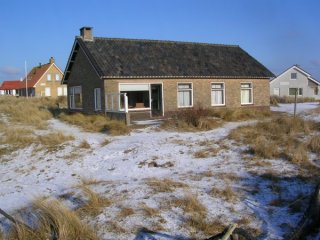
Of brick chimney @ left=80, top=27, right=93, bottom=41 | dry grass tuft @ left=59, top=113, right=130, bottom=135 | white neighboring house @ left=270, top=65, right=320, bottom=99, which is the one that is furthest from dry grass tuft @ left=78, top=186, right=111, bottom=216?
white neighboring house @ left=270, top=65, right=320, bottom=99

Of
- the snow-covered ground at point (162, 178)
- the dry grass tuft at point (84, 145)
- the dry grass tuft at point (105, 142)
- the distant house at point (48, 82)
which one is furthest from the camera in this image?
the distant house at point (48, 82)

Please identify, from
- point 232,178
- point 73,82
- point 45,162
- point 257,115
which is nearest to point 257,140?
point 232,178

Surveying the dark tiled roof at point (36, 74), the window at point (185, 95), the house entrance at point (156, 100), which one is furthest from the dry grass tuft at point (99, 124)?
the dark tiled roof at point (36, 74)

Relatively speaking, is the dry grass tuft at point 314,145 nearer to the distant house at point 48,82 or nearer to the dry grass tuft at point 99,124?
the dry grass tuft at point 99,124

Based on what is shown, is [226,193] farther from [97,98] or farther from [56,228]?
[97,98]

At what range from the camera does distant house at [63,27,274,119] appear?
2362cm

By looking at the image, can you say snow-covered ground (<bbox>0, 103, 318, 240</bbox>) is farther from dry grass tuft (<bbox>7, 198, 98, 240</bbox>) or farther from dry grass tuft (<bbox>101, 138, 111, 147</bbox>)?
dry grass tuft (<bbox>7, 198, 98, 240</bbox>)

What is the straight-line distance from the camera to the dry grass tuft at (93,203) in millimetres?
7734

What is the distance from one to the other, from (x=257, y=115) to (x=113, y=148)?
11.2 meters

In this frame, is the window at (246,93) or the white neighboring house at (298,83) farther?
the white neighboring house at (298,83)

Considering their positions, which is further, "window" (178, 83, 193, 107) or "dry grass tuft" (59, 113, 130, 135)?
"window" (178, 83, 193, 107)

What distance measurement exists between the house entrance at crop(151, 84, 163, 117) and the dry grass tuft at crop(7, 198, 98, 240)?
17.8 metres

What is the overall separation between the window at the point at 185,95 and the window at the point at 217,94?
5.85ft

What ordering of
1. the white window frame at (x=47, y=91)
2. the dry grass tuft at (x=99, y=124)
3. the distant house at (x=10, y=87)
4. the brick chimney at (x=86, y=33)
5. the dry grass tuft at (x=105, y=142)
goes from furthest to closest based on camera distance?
1. the distant house at (x=10, y=87)
2. the white window frame at (x=47, y=91)
3. the brick chimney at (x=86, y=33)
4. the dry grass tuft at (x=99, y=124)
5. the dry grass tuft at (x=105, y=142)
